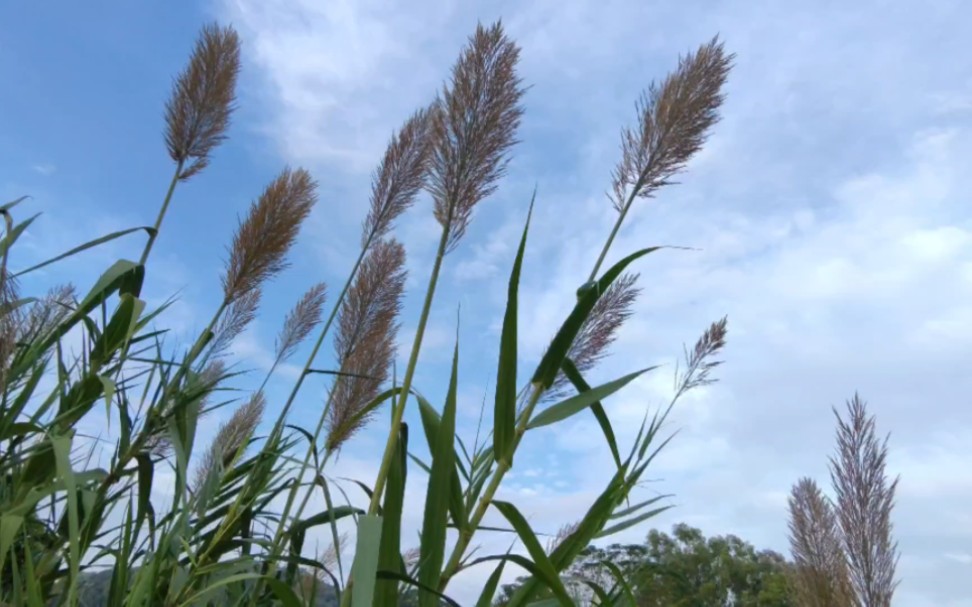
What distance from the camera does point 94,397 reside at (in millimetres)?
1648

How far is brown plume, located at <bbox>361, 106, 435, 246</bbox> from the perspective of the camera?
5.78ft

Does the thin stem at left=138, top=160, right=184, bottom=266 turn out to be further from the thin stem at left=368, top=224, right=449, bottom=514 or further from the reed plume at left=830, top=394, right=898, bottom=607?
the reed plume at left=830, top=394, right=898, bottom=607

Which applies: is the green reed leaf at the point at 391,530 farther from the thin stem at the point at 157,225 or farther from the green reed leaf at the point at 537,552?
the thin stem at the point at 157,225

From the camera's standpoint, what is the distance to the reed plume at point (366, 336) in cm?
174

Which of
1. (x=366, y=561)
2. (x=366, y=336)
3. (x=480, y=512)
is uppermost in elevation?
(x=366, y=336)

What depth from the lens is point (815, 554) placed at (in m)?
1.28

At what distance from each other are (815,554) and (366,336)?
0.96 metres

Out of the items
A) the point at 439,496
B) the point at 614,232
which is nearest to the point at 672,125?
the point at 614,232

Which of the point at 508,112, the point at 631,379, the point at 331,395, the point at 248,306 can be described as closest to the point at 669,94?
the point at 508,112

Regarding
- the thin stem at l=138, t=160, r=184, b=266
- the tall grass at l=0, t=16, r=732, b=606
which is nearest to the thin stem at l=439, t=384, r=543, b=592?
the tall grass at l=0, t=16, r=732, b=606

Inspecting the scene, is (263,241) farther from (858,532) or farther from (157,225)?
(858,532)

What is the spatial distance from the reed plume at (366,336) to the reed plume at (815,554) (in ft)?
2.64

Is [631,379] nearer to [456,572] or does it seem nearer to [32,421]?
[456,572]

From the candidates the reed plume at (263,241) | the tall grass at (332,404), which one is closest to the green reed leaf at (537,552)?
the tall grass at (332,404)
